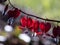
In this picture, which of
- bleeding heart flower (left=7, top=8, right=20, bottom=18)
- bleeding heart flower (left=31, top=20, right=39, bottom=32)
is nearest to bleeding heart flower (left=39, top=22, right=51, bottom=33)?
bleeding heart flower (left=31, top=20, right=39, bottom=32)

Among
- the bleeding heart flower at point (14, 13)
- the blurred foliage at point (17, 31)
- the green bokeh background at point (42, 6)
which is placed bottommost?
the blurred foliage at point (17, 31)

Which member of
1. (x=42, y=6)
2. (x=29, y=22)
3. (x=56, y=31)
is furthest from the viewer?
(x=42, y=6)

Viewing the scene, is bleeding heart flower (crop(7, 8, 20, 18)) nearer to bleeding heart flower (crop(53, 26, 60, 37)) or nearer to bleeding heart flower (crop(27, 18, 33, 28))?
bleeding heart flower (crop(27, 18, 33, 28))

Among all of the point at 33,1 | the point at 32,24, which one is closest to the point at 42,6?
the point at 33,1

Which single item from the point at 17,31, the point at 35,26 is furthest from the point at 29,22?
the point at 17,31

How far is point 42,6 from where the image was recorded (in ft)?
3.09

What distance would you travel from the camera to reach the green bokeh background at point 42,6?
2.98ft

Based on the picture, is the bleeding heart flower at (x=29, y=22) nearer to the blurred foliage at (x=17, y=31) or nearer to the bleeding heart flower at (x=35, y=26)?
the bleeding heart flower at (x=35, y=26)

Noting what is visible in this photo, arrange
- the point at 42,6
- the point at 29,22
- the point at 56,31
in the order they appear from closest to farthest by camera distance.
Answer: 1. the point at 56,31
2. the point at 29,22
3. the point at 42,6

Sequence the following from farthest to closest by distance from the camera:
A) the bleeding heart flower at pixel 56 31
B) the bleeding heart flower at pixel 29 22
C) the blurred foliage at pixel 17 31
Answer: the blurred foliage at pixel 17 31, the bleeding heart flower at pixel 29 22, the bleeding heart flower at pixel 56 31

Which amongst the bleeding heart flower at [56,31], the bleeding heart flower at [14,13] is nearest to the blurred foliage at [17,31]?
the bleeding heart flower at [14,13]

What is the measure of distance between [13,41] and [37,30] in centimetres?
18

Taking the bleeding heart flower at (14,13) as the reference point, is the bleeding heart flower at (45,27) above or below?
below

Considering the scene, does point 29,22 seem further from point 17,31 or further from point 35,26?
point 17,31
